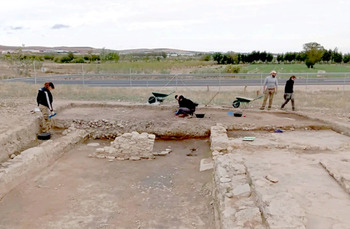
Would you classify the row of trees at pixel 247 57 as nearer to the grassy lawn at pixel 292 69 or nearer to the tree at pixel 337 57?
the tree at pixel 337 57

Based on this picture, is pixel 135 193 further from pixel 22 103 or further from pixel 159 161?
pixel 22 103

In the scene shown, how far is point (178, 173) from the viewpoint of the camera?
30.6ft

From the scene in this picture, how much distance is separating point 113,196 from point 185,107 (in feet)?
20.9

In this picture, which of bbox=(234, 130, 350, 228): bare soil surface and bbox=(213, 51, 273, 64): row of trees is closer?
bbox=(234, 130, 350, 228): bare soil surface

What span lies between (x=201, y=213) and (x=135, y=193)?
180cm

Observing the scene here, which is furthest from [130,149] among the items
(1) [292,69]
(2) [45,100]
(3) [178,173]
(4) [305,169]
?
(1) [292,69]

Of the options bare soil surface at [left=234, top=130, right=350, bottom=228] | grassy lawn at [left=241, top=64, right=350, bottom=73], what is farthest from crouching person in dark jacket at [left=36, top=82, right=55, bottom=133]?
grassy lawn at [left=241, top=64, right=350, bottom=73]

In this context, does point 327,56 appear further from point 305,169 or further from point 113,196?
point 113,196

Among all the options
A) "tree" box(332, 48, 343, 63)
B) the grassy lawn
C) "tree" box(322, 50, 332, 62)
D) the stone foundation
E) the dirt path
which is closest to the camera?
the dirt path

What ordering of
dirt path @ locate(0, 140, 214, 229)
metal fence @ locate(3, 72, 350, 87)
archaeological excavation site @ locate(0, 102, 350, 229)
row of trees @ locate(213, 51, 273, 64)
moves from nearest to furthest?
1. archaeological excavation site @ locate(0, 102, 350, 229)
2. dirt path @ locate(0, 140, 214, 229)
3. metal fence @ locate(3, 72, 350, 87)
4. row of trees @ locate(213, 51, 273, 64)

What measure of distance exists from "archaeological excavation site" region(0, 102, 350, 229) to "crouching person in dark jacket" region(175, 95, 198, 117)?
1.43ft

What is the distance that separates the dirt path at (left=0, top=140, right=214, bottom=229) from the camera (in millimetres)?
6625

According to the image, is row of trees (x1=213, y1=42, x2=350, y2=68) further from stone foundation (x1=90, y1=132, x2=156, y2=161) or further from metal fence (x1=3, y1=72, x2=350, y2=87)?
stone foundation (x1=90, y1=132, x2=156, y2=161)

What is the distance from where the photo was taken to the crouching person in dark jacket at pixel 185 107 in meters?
13.4
